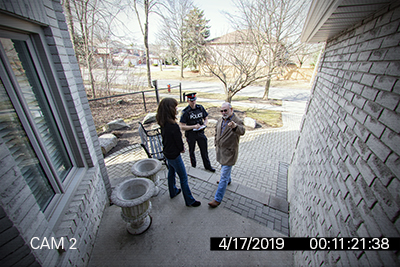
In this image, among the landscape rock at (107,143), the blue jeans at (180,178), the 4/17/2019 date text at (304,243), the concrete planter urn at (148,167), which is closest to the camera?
the 4/17/2019 date text at (304,243)

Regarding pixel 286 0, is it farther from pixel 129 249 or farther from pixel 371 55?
pixel 129 249

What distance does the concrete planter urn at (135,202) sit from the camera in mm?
2354

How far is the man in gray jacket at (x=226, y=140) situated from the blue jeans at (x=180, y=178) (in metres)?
0.46

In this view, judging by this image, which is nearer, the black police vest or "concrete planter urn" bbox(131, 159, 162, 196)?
"concrete planter urn" bbox(131, 159, 162, 196)

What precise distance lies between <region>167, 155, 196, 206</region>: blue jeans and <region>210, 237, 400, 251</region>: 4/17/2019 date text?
799 millimetres

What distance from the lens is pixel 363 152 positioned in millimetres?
1229

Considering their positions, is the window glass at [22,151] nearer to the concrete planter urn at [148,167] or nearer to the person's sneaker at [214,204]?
the concrete planter urn at [148,167]

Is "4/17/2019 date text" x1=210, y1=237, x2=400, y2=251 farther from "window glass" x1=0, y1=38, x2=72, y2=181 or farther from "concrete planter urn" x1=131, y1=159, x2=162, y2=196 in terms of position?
"window glass" x1=0, y1=38, x2=72, y2=181

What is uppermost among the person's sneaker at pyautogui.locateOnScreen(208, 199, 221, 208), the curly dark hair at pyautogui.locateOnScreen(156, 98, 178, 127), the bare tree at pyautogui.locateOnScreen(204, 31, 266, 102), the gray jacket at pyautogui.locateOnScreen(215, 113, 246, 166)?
the bare tree at pyautogui.locateOnScreen(204, 31, 266, 102)

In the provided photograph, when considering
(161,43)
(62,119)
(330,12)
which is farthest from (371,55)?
(161,43)

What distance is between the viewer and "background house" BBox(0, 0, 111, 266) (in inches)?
51.3

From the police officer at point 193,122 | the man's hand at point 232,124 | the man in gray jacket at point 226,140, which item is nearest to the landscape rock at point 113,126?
the police officer at point 193,122

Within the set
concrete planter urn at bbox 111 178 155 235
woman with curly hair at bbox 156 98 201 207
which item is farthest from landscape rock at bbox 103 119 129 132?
woman with curly hair at bbox 156 98 201 207

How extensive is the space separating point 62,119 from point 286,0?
9.71m
